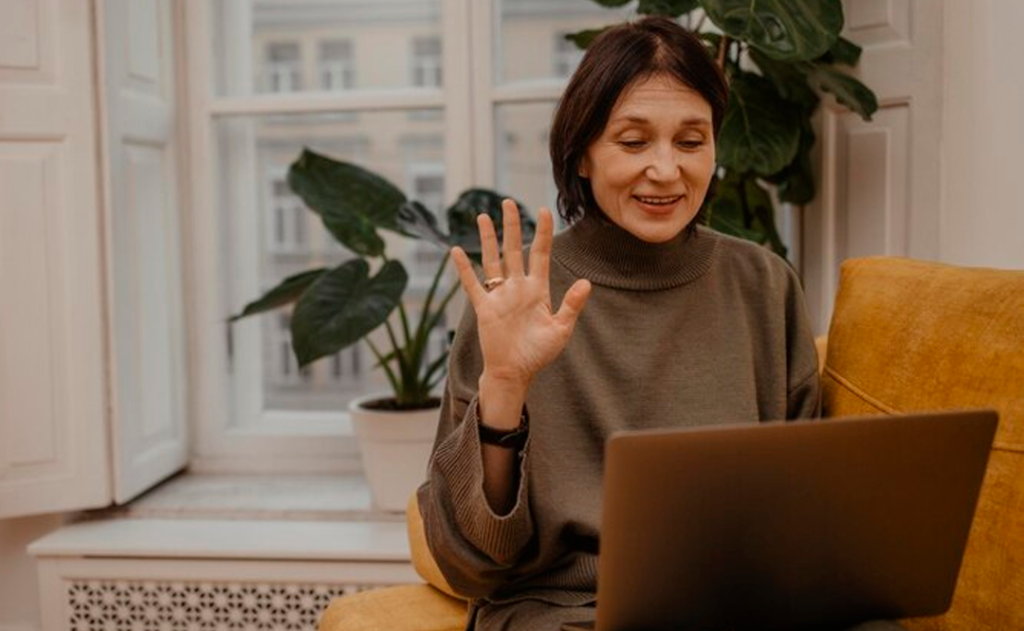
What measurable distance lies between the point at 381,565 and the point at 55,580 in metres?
0.69

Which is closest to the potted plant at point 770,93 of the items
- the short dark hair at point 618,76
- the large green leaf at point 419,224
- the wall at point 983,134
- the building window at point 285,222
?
the wall at point 983,134

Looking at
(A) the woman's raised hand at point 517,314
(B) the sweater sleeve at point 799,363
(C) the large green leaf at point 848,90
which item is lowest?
(B) the sweater sleeve at point 799,363

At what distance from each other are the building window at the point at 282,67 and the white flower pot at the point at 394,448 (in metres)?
0.88

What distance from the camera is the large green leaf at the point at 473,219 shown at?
7.44 feet

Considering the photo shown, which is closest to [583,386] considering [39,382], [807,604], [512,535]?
[512,535]

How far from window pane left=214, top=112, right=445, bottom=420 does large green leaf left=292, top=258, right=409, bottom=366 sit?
1.78 feet

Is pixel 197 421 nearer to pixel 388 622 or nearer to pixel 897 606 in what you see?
pixel 388 622

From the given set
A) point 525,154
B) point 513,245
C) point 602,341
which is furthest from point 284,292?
point 513,245

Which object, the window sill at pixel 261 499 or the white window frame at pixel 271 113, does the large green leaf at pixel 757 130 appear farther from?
the window sill at pixel 261 499

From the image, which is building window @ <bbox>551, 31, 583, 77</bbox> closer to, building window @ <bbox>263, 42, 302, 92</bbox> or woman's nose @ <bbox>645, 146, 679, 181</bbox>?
building window @ <bbox>263, 42, 302, 92</bbox>

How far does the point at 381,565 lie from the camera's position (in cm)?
224

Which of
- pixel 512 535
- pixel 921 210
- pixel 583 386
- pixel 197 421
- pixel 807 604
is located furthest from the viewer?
pixel 197 421

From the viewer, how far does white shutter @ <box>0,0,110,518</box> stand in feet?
7.53

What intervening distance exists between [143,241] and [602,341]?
154cm
